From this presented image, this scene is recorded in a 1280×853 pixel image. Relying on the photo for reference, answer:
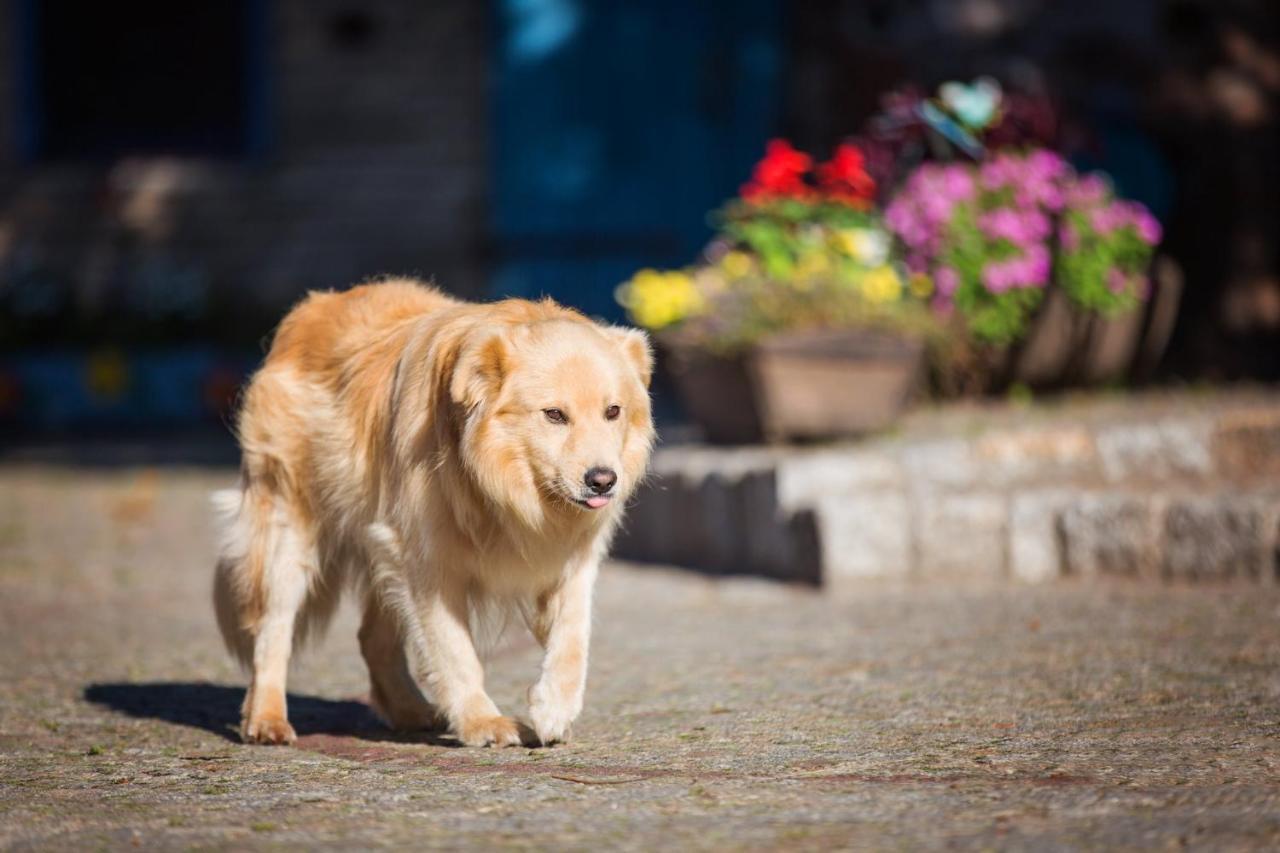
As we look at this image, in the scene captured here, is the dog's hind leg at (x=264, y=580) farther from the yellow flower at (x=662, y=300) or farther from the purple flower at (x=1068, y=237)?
the purple flower at (x=1068, y=237)

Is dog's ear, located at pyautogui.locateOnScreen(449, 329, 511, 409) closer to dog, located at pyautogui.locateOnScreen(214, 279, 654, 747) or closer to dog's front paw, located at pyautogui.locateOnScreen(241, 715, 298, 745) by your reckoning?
dog, located at pyautogui.locateOnScreen(214, 279, 654, 747)

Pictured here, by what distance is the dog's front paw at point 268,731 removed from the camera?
13.8 feet

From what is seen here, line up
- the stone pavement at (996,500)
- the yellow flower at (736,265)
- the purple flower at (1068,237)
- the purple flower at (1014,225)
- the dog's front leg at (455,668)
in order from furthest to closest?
1. the purple flower at (1068,237)
2. the purple flower at (1014,225)
3. the yellow flower at (736,265)
4. the stone pavement at (996,500)
5. the dog's front leg at (455,668)

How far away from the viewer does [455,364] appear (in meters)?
4.05

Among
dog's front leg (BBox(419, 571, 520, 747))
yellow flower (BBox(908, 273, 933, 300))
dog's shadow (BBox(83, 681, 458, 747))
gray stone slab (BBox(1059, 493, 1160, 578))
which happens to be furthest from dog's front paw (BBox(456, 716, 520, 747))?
yellow flower (BBox(908, 273, 933, 300))

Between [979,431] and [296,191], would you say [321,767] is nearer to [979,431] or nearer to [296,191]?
[979,431]

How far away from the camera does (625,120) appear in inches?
485

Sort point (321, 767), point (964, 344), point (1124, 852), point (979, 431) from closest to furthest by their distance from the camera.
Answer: point (1124, 852)
point (321, 767)
point (979, 431)
point (964, 344)

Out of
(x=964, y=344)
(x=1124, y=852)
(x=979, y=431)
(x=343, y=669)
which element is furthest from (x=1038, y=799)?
(x=964, y=344)

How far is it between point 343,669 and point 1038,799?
9.05 ft

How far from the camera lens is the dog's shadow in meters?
4.46

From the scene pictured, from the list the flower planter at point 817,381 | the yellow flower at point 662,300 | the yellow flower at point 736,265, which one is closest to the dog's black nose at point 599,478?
the flower planter at point 817,381

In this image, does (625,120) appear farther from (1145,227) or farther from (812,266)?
(812,266)

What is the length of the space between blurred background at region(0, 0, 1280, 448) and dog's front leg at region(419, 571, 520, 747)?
7.11 metres
